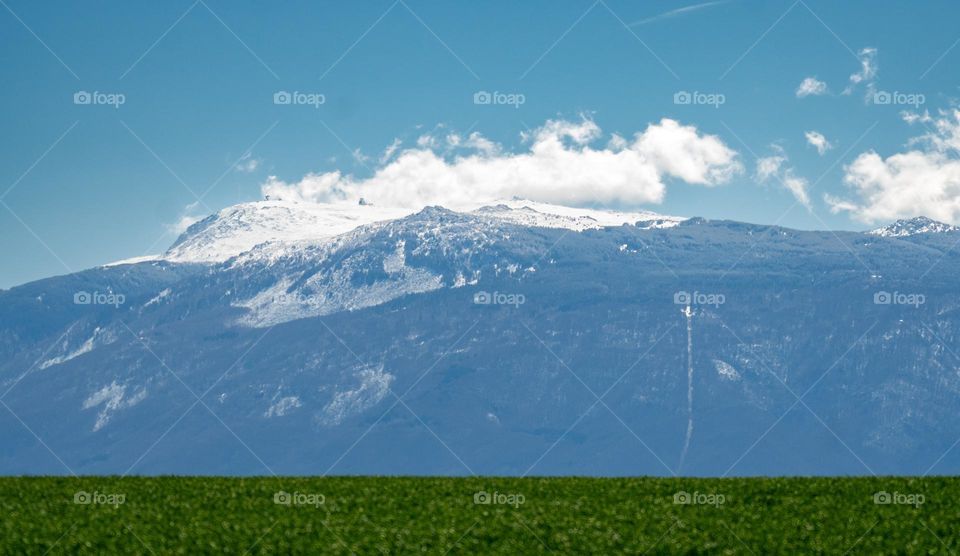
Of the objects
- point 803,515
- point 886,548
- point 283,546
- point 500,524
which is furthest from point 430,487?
point 886,548

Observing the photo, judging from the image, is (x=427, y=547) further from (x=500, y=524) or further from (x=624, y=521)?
(x=624, y=521)

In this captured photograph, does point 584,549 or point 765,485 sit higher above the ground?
A: point 765,485

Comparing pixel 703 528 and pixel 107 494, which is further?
pixel 107 494

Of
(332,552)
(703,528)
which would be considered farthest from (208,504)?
(703,528)

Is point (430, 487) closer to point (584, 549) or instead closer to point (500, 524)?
point (500, 524)

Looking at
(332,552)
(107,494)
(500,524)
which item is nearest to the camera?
(332,552)

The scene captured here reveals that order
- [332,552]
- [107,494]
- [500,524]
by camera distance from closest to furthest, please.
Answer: [332,552]
[500,524]
[107,494]
